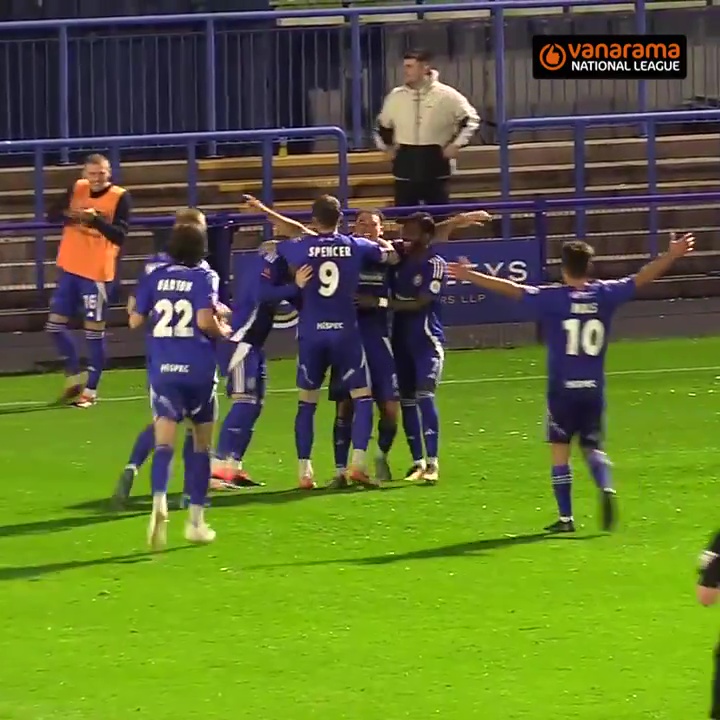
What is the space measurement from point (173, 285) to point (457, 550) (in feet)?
7.21

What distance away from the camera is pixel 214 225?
19125 millimetres

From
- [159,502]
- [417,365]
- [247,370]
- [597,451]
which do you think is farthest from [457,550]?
[247,370]

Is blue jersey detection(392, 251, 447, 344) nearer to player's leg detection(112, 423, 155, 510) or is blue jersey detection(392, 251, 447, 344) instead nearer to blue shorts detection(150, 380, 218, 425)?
player's leg detection(112, 423, 155, 510)

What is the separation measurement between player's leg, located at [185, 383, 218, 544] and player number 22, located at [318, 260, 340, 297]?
5.76 ft

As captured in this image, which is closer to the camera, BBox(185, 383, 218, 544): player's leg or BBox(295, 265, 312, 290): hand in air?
BBox(185, 383, 218, 544): player's leg

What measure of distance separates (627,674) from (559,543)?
2730 millimetres

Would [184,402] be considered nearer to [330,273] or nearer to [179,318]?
[179,318]

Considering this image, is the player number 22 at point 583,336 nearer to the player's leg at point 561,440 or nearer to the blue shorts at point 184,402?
the player's leg at point 561,440

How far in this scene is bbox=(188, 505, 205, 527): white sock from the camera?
11383 millimetres

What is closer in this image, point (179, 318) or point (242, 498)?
point (179, 318)

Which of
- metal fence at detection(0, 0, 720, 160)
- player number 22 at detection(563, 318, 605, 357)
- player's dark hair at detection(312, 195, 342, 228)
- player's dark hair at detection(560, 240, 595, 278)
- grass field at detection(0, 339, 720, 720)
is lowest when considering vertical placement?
grass field at detection(0, 339, 720, 720)

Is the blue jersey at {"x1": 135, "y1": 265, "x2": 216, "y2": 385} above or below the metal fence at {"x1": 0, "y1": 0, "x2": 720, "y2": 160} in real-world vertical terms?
below

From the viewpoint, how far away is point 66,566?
1111 centimetres

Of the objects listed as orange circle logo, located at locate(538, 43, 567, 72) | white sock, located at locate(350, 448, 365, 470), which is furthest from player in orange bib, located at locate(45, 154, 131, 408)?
orange circle logo, located at locate(538, 43, 567, 72)
